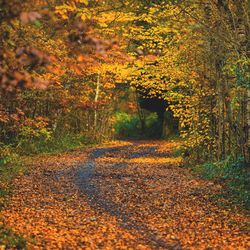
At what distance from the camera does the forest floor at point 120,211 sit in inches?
330

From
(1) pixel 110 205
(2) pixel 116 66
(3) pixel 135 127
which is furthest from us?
(3) pixel 135 127

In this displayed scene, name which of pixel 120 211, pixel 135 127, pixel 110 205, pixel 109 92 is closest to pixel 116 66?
pixel 109 92

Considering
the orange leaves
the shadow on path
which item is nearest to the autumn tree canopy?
the orange leaves

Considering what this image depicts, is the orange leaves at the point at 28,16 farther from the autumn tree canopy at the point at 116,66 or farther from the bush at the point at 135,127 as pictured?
the bush at the point at 135,127

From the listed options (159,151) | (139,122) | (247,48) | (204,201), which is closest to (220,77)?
(247,48)

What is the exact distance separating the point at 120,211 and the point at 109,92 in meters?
22.2

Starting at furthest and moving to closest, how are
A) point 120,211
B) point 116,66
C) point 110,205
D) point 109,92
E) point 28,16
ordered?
1. point 109,92
2. point 116,66
3. point 110,205
4. point 120,211
5. point 28,16

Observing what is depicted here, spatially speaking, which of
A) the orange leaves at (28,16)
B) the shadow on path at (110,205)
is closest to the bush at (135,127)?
the shadow on path at (110,205)

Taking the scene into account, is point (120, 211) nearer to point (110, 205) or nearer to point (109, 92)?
point (110, 205)

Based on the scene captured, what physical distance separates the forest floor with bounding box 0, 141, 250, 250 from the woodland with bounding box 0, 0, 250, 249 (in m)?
0.08

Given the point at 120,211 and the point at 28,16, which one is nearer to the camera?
the point at 28,16

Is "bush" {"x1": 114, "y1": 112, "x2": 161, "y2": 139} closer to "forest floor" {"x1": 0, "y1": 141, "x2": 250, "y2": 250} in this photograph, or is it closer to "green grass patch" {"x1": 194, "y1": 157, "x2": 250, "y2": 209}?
"forest floor" {"x1": 0, "y1": 141, "x2": 250, "y2": 250}

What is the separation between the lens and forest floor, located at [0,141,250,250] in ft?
27.5

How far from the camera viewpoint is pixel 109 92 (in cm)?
→ 3259
